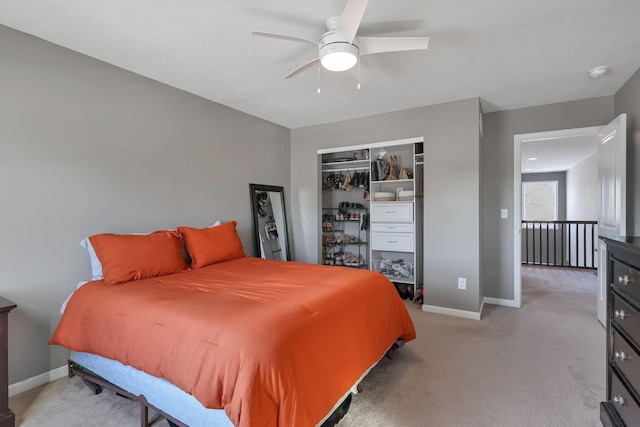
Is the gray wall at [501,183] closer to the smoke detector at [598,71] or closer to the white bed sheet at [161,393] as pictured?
the smoke detector at [598,71]

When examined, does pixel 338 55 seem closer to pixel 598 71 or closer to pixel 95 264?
pixel 95 264

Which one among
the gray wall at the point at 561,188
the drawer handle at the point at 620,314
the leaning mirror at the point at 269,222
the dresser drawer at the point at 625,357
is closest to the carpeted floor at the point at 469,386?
the dresser drawer at the point at 625,357

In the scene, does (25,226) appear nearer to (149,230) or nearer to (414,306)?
(149,230)

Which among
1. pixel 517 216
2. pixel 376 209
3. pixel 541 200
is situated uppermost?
pixel 541 200

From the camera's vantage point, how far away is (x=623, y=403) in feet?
5.03

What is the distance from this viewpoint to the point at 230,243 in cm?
320

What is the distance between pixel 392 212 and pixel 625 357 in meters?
2.87

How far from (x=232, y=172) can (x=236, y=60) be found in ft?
4.89

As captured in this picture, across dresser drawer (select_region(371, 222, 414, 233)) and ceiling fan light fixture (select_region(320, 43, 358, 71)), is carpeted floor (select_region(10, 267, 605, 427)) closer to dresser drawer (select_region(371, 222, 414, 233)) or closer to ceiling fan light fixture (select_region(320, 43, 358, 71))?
dresser drawer (select_region(371, 222, 414, 233))

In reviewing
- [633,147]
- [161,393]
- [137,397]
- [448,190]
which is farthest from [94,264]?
[633,147]

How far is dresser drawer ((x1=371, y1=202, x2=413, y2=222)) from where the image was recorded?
416 cm

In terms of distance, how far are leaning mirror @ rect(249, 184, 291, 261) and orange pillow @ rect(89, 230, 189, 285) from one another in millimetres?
1455

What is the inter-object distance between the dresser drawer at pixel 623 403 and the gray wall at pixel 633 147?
1929 mm

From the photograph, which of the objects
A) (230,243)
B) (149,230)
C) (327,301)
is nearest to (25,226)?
(149,230)
